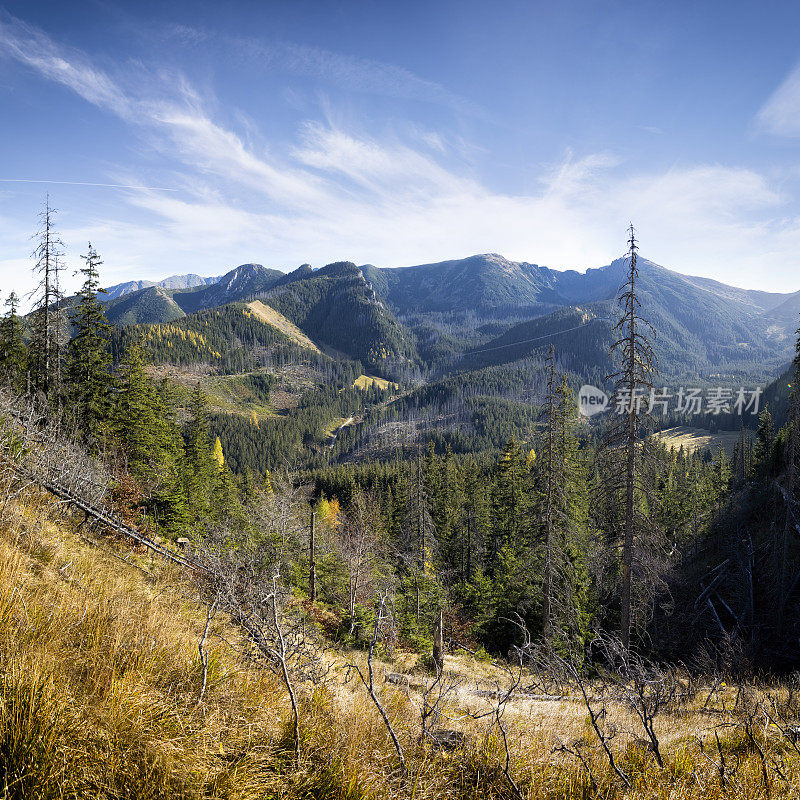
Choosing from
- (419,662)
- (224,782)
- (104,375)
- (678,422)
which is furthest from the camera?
(678,422)

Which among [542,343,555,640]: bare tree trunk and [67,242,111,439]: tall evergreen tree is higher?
[67,242,111,439]: tall evergreen tree

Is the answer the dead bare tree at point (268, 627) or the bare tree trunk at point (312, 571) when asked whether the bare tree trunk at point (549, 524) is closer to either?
the bare tree trunk at point (312, 571)

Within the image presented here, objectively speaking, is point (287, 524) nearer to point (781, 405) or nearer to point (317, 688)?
point (317, 688)

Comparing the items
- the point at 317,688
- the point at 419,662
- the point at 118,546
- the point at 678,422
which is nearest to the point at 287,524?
the point at 419,662

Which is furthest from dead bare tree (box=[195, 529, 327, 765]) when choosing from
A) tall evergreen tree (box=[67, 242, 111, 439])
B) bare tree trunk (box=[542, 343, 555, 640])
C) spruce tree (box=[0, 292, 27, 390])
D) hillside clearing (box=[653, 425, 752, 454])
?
hillside clearing (box=[653, 425, 752, 454])

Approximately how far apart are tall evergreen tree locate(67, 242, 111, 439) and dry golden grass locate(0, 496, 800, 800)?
64.8 feet

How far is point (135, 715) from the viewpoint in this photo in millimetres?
2492

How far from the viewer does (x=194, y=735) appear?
95.7 inches

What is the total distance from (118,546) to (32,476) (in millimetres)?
1703

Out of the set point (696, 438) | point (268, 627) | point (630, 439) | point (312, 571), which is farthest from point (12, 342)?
point (696, 438)

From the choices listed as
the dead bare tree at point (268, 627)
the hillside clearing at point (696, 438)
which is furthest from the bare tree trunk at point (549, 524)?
the hillside clearing at point (696, 438)

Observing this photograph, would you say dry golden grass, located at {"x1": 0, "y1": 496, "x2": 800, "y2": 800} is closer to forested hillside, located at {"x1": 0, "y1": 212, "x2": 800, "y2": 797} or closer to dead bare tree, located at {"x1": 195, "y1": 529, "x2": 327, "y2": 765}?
forested hillside, located at {"x1": 0, "y1": 212, "x2": 800, "y2": 797}

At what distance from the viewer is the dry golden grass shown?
214cm

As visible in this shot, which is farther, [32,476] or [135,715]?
[32,476]
